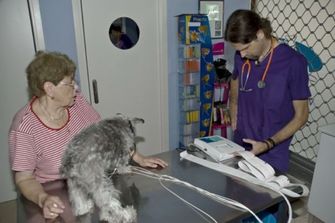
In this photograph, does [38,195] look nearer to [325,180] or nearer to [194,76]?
[325,180]

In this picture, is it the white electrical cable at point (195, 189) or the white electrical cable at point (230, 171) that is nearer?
the white electrical cable at point (195, 189)

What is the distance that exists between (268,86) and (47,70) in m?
1.04

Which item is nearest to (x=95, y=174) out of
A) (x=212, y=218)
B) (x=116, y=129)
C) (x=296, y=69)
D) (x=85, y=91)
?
(x=116, y=129)

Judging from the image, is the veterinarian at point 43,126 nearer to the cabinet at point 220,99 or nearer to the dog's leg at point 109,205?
the dog's leg at point 109,205

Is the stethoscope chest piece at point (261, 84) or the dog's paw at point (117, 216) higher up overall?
the stethoscope chest piece at point (261, 84)

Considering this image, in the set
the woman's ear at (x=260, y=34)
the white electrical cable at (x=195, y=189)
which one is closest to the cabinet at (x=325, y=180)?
the woman's ear at (x=260, y=34)

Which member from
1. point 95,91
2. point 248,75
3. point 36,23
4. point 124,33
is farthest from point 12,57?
point 248,75

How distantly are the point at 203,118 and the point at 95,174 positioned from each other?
6.69 feet

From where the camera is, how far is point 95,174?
88 cm

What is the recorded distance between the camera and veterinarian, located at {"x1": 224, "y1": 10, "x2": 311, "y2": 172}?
135 centimetres

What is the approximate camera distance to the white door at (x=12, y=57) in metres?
2.14

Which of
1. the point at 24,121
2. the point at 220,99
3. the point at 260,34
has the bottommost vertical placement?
the point at 220,99

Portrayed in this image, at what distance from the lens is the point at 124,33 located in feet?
8.20

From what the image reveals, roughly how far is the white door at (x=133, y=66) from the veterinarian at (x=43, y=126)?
1202mm
